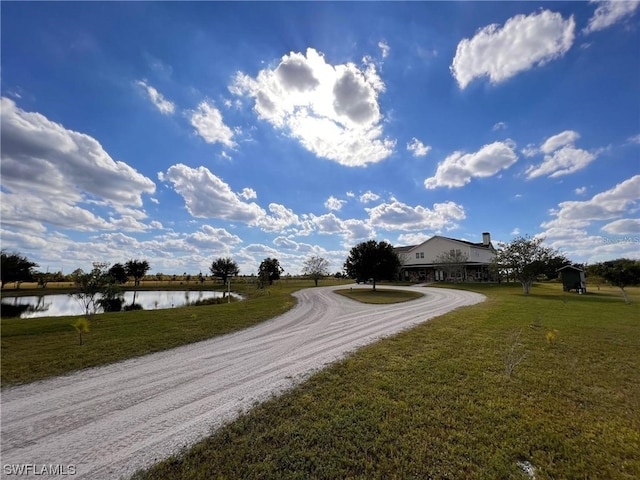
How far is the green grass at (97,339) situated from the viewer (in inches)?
312

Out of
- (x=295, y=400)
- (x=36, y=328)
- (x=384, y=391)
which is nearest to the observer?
(x=295, y=400)

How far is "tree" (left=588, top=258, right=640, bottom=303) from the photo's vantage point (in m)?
24.2

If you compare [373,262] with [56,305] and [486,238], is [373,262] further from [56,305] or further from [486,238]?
[56,305]

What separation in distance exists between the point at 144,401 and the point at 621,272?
119ft

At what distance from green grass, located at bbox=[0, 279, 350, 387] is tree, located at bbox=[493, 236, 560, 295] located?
31.2 meters

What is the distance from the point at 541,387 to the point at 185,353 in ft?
34.0

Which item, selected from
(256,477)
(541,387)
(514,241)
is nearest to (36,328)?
(256,477)

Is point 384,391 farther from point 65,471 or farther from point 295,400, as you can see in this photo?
point 65,471

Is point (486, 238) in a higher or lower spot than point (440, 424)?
higher

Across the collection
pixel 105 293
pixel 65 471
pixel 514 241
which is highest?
pixel 514 241

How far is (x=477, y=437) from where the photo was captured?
4418 mm

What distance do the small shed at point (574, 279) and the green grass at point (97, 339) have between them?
136 feet

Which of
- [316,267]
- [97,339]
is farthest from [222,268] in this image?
[97,339]

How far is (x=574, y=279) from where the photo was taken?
3597 cm
